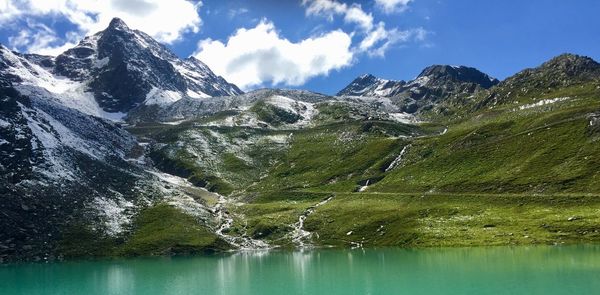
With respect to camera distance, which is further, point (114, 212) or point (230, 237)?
point (114, 212)

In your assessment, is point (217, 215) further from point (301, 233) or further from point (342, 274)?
point (342, 274)

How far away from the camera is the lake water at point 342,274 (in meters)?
59.5

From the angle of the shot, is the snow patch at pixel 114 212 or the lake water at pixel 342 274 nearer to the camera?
the lake water at pixel 342 274

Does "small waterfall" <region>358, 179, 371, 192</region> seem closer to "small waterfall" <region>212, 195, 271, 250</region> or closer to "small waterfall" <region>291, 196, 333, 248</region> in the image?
"small waterfall" <region>291, 196, 333, 248</region>

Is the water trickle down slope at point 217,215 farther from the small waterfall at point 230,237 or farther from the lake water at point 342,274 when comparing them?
the lake water at point 342,274

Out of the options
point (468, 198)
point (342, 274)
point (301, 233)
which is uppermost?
point (468, 198)

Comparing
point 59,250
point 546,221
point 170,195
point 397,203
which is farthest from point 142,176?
point 546,221

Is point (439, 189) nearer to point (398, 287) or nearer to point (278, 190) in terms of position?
point (278, 190)

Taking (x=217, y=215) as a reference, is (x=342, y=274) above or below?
below

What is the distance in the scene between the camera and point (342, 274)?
77.5 metres

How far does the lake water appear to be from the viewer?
59.5 m

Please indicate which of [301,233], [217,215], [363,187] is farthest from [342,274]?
[363,187]

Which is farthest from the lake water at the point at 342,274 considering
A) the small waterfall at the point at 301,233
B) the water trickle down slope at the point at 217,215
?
the water trickle down slope at the point at 217,215

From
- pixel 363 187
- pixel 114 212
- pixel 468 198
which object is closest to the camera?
pixel 468 198
